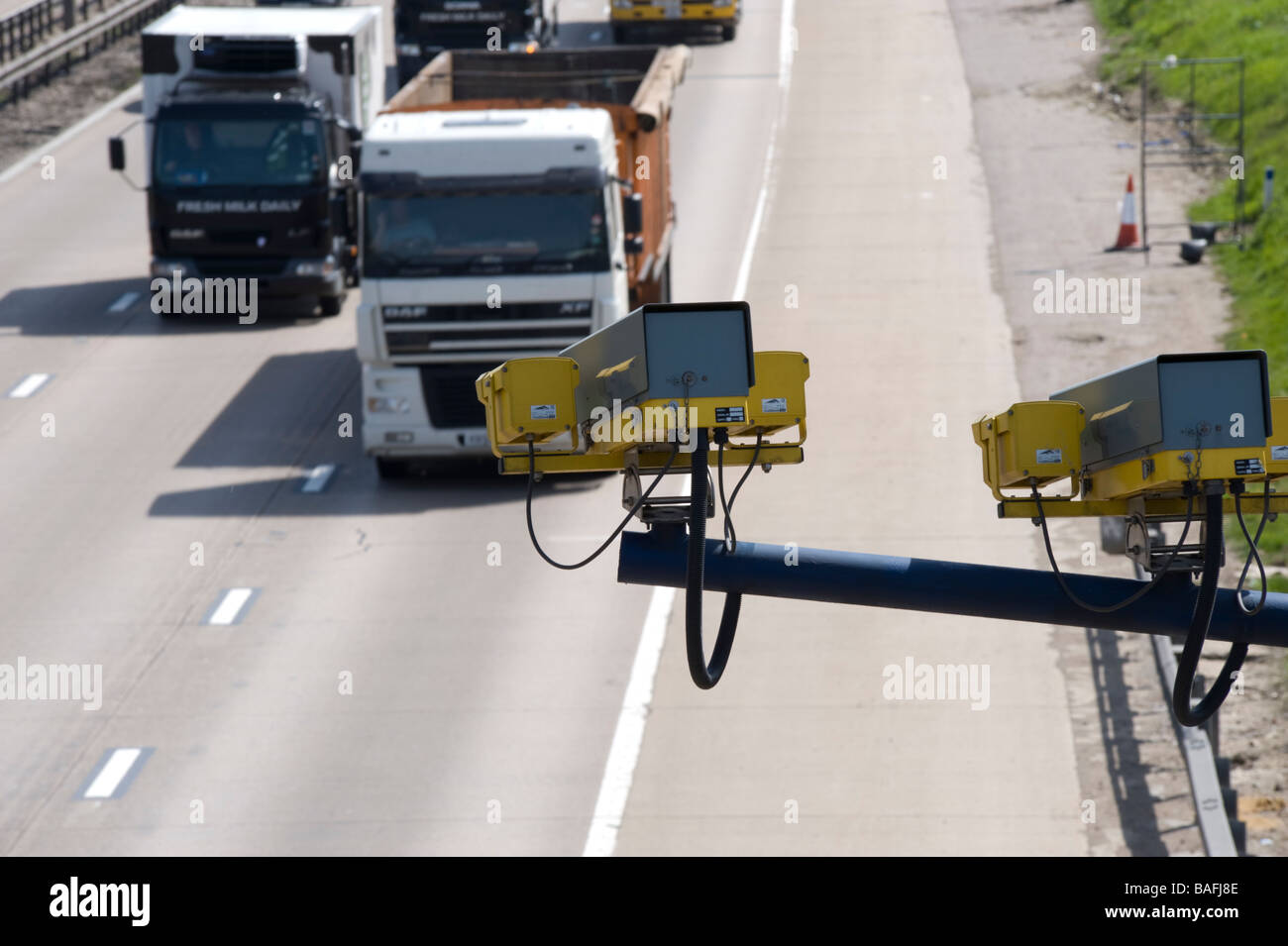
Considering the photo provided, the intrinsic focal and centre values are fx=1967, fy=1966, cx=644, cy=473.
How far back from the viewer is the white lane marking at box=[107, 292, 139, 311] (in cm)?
2653

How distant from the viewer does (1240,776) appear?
13133mm

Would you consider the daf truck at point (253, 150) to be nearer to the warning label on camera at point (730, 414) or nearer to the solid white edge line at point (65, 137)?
the solid white edge line at point (65, 137)

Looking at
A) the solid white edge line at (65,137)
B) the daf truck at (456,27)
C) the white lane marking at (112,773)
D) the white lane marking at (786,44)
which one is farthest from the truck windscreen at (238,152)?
the white lane marking at (786,44)

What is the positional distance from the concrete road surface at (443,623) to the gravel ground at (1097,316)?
1.28 ft

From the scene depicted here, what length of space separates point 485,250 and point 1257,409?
566 inches

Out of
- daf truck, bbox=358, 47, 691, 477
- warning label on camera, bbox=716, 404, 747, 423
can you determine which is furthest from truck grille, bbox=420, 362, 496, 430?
warning label on camera, bbox=716, 404, 747, 423

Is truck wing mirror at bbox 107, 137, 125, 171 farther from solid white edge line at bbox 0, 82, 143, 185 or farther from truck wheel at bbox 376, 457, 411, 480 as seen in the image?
solid white edge line at bbox 0, 82, 143, 185

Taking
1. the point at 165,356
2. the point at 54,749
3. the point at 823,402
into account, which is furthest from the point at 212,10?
the point at 54,749

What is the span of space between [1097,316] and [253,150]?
35.9 ft

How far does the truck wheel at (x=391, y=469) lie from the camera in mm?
19750

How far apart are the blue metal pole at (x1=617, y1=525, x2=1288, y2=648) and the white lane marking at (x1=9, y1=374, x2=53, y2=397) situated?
19.5m

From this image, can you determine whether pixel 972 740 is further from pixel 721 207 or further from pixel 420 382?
pixel 721 207

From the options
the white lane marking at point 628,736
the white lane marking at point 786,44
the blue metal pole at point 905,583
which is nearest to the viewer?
the blue metal pole at point 905,583
